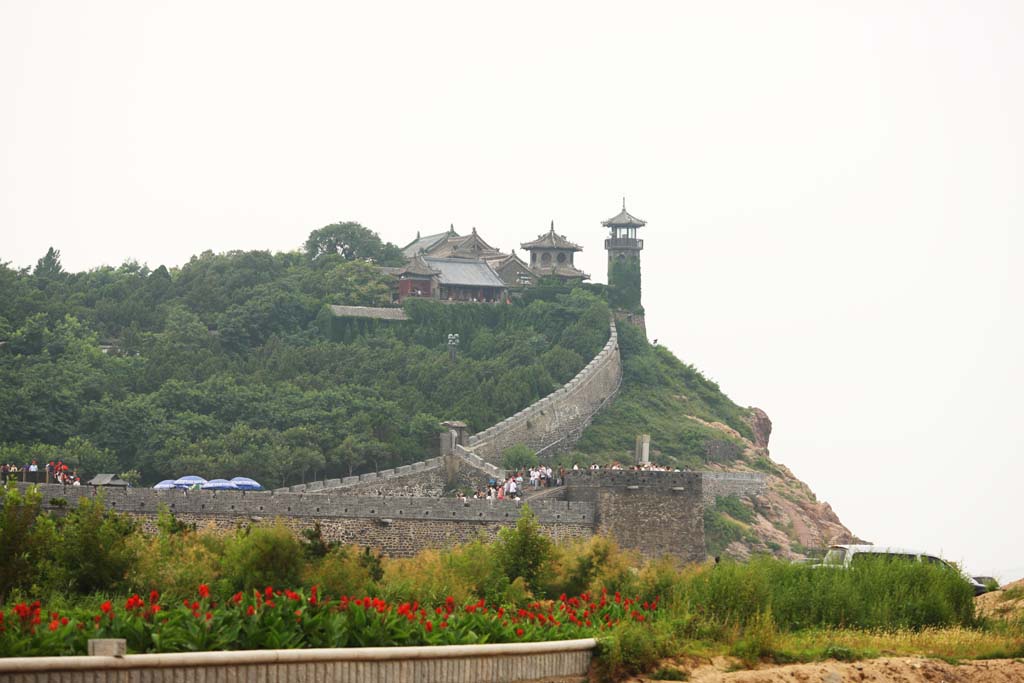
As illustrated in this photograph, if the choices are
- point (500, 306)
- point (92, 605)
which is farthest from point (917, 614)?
point (500, 306)

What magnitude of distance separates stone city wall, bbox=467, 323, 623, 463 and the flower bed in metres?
36.6

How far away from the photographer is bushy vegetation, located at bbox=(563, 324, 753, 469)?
6750 centimetres

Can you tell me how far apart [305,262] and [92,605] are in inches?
2545

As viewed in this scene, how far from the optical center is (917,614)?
29.5 meters

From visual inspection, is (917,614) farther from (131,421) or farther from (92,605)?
(131,421)

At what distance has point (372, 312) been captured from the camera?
7831 cm

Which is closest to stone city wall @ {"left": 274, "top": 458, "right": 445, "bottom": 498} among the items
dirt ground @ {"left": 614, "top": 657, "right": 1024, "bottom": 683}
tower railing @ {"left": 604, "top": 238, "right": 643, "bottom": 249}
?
dirt ground @ {"left": 614, "top": 657, "right": 1024, "bottom": 683}

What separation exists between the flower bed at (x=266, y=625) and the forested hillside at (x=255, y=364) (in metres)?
32.9

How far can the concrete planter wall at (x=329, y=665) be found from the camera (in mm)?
18062

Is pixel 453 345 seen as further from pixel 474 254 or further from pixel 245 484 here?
pixel 245 484

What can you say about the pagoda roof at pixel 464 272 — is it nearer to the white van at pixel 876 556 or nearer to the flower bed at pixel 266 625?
the white van at pixel 876 556

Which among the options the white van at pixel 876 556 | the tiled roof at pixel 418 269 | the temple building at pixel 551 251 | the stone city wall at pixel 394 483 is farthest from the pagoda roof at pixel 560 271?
the white van at pixel 876 556

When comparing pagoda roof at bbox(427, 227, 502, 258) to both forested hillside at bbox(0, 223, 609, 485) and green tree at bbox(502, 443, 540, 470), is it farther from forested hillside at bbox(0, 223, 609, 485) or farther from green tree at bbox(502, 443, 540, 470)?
green tree at bbox(502, 443, 540, 470)

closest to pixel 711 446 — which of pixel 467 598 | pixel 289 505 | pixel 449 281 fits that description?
pixel 449 281
